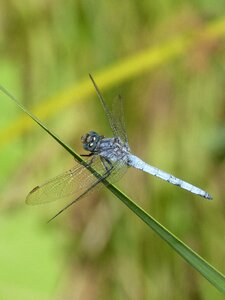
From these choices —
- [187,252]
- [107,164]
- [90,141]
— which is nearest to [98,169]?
[107,164]

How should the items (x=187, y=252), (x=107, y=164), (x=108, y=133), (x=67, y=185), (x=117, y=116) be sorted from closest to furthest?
(x=187, y=252)
(x=67, y=185)
(x=107, y=164)
(x=117, y=116)
(x=108, y=133)

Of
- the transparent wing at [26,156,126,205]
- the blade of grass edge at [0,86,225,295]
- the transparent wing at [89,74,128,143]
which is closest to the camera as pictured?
the blade of grass edge at [0,86,225,295]

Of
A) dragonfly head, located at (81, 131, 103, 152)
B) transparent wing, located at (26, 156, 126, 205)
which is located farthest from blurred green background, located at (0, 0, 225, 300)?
transparent wing, located at (26, 156, 126, 205)

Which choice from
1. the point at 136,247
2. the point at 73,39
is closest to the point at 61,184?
the point at 136,247

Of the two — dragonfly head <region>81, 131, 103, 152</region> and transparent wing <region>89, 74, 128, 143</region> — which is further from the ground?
transparent wing <region>89, 74, 128, 143</region>

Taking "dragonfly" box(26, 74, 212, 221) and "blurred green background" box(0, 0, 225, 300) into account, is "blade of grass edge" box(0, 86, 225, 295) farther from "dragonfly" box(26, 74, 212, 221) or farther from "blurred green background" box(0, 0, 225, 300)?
Result: "blurred green background" box(0, 0, 225, 300)

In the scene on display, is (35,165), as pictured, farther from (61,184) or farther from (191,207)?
(61,184)

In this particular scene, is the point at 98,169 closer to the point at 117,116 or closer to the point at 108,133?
the point at 117,116

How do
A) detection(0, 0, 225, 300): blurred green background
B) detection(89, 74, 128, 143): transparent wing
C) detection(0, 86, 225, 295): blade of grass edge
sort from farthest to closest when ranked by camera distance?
detection(0, 0, 225, 300): blurred green background < detection(89, 74, 128, 143): transparent wing < detection(0, 86, 225, 295): blade of grass edge

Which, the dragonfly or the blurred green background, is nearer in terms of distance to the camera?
the dragonfly
